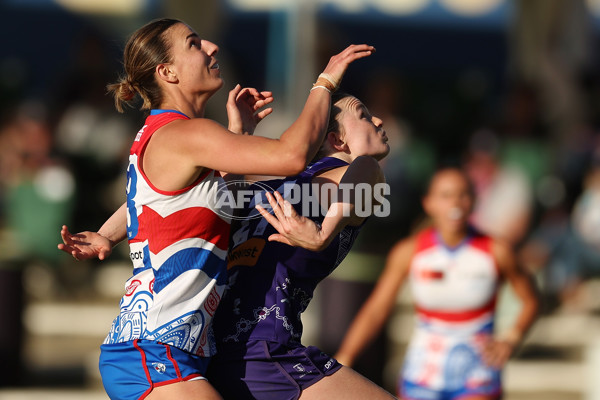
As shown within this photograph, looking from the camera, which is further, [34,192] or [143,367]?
[34,192]

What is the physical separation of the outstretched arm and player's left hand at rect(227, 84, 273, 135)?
0.56m

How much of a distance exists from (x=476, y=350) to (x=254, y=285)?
7.60ft

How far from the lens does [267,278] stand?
12.2ft

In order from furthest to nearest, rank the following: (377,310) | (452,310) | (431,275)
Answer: (431,275) → (452,310) → (377,310)

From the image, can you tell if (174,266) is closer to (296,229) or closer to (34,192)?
(296,229)

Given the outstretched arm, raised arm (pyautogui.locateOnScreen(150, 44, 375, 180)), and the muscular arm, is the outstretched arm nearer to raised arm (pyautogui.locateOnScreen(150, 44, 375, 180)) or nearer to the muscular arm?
raised arm (pyautogui.locateOnScreen(150, 44, 375, 180))

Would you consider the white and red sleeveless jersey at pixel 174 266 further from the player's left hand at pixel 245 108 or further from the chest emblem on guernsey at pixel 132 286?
the player's left hand at pixel 245 108

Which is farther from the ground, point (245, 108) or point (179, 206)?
point (245, 108)

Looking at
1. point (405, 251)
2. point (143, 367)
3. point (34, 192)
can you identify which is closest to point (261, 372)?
point (143, 367)

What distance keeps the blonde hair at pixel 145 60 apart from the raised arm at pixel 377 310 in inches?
81.2

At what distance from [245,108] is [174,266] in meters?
0.85

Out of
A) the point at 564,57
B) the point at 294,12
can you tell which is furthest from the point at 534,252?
the point at 294,12

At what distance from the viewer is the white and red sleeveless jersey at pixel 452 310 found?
5.63 metres

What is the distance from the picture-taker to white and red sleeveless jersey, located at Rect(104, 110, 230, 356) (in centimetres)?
341
